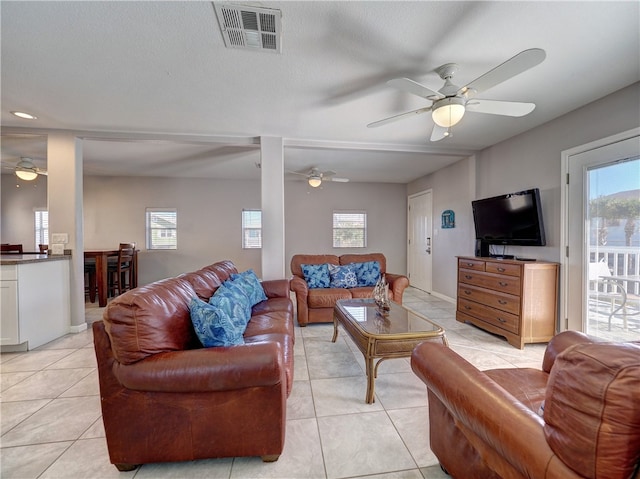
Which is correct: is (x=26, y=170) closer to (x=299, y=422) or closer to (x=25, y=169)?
(x=25, y=169)

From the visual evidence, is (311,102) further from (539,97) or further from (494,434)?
(494,434)

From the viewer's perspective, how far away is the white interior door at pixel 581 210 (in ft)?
7.80

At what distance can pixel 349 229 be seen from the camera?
21.1ft

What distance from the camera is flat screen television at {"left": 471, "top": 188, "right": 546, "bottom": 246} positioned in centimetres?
294

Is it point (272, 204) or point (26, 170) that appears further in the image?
point (26, 170)

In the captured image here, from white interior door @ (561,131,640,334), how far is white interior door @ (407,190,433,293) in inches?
106

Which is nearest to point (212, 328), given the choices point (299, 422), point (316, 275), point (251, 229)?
point (299, 422)

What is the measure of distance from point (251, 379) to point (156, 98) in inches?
105

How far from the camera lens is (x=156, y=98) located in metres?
2.54

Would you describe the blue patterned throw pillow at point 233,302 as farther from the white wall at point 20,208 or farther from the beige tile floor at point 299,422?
the white wall at point 20,208

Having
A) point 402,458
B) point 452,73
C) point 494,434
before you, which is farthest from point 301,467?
point 452,73

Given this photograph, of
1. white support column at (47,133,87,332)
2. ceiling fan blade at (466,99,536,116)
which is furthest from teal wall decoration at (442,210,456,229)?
white support column at (47,133,87,332)

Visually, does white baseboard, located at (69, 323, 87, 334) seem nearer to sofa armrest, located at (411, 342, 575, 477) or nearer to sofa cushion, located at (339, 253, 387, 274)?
sofa cushion, located at (339, 253, 387, 274)

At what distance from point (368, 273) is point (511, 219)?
1.86 metres
